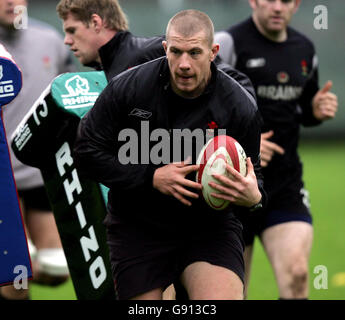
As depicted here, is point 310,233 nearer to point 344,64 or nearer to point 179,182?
point 179,182

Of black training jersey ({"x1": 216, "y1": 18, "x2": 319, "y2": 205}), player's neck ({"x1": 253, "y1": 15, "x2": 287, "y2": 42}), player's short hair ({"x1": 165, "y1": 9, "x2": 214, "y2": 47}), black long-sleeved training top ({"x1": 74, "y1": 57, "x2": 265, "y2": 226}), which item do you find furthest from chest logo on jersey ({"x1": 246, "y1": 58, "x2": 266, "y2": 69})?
player's short hair ({"x1": 165, "y1": 9, "x2": 214, "y2": 47})

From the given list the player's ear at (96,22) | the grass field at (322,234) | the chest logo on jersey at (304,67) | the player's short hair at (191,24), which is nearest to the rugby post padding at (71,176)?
the player's ear at (96,22)

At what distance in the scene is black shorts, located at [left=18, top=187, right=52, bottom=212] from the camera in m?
6.40

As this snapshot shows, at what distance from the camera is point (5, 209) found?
437cm

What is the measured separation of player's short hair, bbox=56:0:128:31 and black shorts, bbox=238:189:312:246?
1.57m

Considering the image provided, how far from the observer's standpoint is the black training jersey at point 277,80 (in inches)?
220

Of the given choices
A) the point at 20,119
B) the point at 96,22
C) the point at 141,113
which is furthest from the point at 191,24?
the point at 20,119

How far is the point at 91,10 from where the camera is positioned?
489cm

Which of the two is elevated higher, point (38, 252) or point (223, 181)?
point (223, 181)

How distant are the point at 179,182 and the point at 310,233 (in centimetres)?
194

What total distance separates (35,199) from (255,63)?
210 cm

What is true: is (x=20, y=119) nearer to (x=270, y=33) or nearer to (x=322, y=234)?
(x=270, y=33)

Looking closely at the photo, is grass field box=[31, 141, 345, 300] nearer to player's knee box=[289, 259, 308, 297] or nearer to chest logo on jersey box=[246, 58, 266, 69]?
player's knee box=[289, 259, 308, 297]
